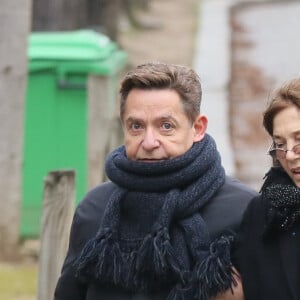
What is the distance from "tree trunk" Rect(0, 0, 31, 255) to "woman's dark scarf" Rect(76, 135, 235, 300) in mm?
5282

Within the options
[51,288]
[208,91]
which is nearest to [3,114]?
[51,288]

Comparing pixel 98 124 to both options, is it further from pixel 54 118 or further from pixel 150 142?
pixel 150 142

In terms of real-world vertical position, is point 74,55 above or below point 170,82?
above

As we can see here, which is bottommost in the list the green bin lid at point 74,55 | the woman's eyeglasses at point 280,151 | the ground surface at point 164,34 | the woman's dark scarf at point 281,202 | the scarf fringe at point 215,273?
the scarf fringe at point 215,273

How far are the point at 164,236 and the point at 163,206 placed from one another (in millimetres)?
86

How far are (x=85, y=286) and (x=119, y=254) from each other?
241 mm

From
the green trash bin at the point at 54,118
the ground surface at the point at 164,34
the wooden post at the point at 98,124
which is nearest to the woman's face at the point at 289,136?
the wooden post at the point at 98,124

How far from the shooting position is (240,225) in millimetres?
3467

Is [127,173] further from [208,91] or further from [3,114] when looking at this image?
[208,91]

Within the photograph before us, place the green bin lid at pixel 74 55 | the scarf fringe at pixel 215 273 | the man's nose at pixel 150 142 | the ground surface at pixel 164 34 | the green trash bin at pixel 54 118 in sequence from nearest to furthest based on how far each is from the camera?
the scarf fringe at pixel 215 273 < the man's nose at pixel 150 142 < the green trash bin at pixel 54 118 < the green bin lid at pixel 74 55 < the ground surface at pixel 164 34

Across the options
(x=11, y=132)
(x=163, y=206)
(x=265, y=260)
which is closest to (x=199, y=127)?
(x=163, y=206)

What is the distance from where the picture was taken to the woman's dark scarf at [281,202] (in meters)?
3.26

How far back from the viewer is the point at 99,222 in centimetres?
365

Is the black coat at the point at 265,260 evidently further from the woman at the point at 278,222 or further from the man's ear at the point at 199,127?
the man's ear at the point at 199,127
